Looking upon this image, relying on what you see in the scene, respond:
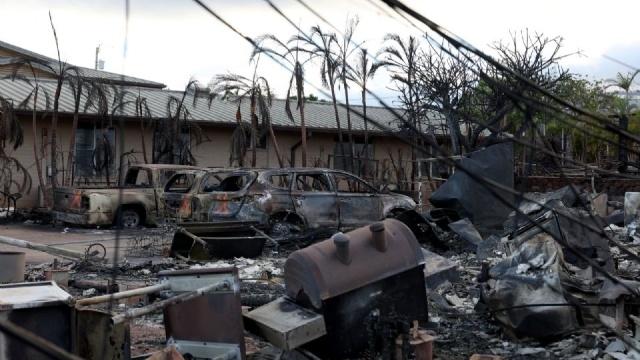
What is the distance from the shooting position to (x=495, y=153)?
14.4 m

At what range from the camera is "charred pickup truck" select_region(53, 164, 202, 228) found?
56.9ft

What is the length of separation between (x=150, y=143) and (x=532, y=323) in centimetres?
2067

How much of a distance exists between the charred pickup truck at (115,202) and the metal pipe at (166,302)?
11.8 metres

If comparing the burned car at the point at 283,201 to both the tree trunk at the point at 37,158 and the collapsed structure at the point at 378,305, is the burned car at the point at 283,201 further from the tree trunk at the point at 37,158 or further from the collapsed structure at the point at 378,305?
the tree trunk at the point at 37,158

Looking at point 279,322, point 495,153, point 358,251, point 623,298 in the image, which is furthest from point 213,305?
point 495,153

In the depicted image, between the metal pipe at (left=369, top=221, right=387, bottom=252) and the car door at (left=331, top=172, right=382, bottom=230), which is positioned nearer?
the metal pipe at (left=369, top=221, right=387, bottom=252)

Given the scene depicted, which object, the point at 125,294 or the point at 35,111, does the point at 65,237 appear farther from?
the point at 125,294

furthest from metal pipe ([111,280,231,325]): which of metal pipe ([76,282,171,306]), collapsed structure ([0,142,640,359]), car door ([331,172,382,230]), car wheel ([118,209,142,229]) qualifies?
car wheel ([118,209,142,229])

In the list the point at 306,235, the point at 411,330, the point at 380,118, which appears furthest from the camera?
the point at 380,118

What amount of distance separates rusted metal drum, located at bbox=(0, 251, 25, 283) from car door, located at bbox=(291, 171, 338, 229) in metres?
6.32

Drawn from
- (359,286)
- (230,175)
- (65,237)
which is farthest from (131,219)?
(359,286)

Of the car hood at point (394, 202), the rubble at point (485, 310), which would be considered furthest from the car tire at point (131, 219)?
the rubble at point (485, 310)

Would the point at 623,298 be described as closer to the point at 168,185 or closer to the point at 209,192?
the point at 209,192

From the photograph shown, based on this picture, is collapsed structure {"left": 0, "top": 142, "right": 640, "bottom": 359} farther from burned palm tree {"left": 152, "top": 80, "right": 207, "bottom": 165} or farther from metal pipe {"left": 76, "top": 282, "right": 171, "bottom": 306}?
burned palm tree {"left": 152, "top": 80, "right": 207, "bottom": 165}
